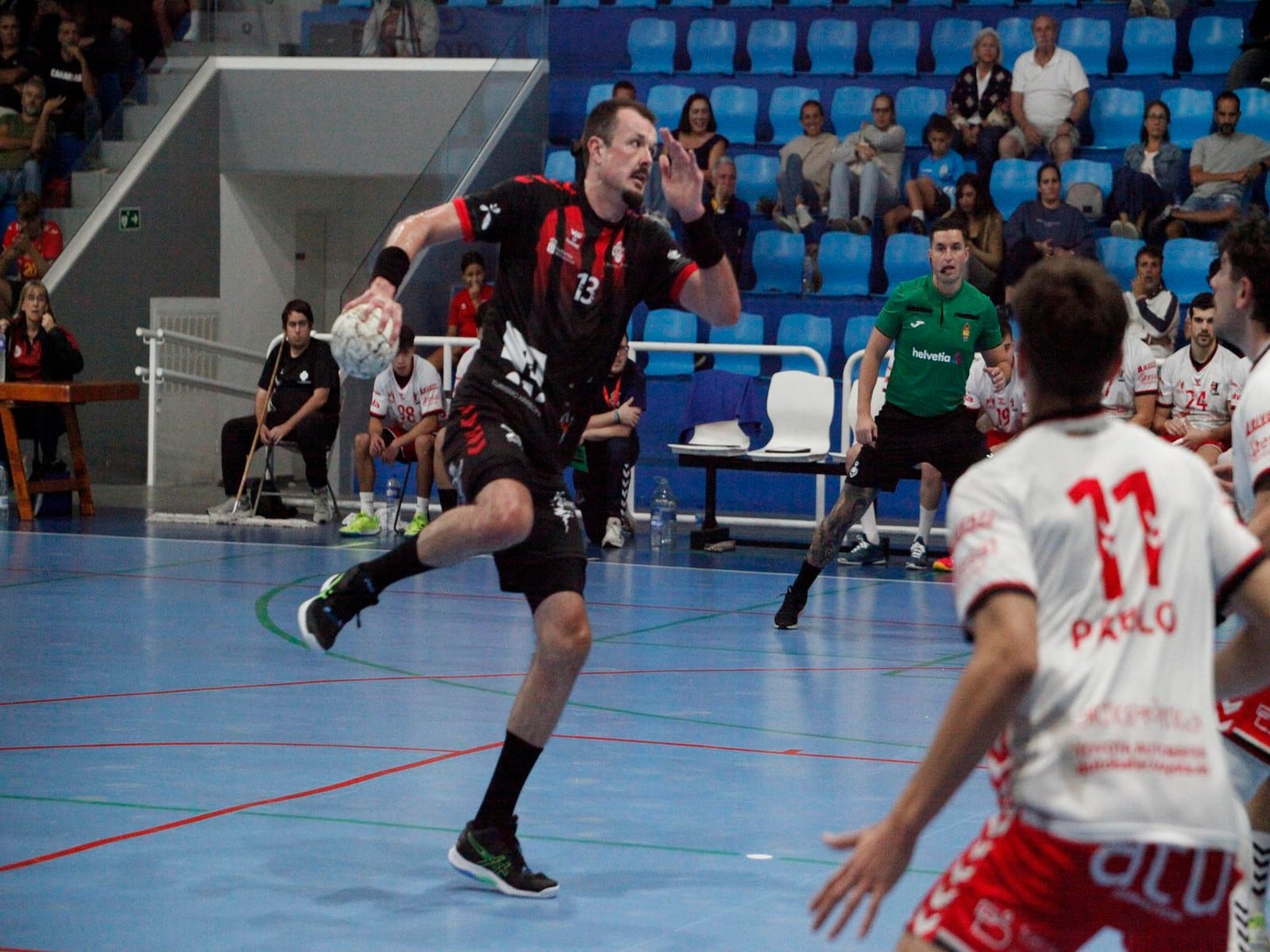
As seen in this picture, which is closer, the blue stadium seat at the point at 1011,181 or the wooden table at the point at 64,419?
the wooden table at the point at 64,419

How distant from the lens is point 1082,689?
2572mm

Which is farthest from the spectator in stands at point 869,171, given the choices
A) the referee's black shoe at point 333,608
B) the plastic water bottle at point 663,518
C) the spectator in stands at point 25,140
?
the referee's black shoe at point 333,608

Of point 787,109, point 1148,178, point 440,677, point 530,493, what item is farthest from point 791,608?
point 787,109

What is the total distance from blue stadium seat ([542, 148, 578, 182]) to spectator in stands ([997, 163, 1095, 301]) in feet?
14.0

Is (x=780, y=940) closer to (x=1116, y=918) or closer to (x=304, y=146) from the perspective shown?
(x=1116, y=918)

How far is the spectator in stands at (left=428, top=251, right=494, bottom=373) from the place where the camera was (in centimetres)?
1541

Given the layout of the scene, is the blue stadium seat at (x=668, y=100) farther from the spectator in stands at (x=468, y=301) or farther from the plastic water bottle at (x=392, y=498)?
the plastic water bottle at (x=392, y=498)

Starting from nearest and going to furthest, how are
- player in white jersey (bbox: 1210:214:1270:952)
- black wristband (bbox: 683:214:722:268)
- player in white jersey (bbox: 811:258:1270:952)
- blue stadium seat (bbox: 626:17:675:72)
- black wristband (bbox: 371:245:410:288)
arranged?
player in white jersey (bbox: 811:258:1270:952) < player in white jersey (bbox: 1210:214:1270:952) < black wristband (bbox: 371:245:410:288) < black wristband (bbox: 683:214:722:268) < blue stadium seat (bbox: 626:17:675:72)

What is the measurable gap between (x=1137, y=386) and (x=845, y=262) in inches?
174

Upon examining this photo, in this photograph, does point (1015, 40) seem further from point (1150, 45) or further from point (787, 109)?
point (787, 109)

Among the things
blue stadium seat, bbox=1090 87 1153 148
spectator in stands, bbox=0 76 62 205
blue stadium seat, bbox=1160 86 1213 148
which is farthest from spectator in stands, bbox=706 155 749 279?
spectator in stands, bbox=0 76 62 205

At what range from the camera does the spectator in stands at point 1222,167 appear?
1525 cm

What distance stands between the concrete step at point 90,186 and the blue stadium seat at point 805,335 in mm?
7099

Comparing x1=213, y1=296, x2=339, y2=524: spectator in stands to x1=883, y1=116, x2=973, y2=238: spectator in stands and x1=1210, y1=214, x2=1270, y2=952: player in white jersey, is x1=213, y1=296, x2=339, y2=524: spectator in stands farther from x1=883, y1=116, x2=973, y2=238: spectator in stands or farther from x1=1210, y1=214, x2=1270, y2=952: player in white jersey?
x1=1210, y1=214, x2=1270, y2=952: player in white jersey
